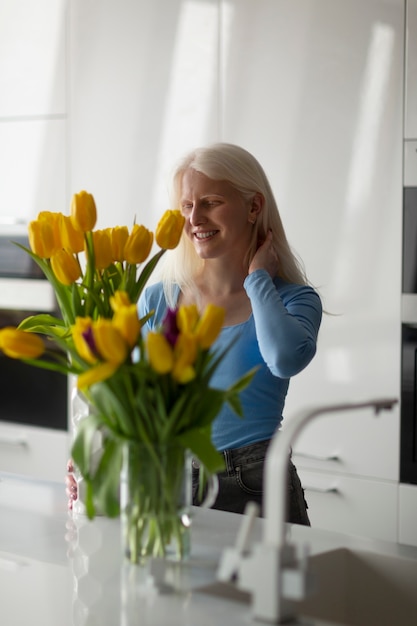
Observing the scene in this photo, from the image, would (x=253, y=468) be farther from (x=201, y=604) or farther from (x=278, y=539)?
(x=278, y=539)

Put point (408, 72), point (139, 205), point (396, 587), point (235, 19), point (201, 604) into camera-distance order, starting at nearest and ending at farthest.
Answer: point (201, 604) → point (396, 587) → point (408, 72) → point (235, 19) → point (139, 205)

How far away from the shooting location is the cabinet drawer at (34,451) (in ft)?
11.2

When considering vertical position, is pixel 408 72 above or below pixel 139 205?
above

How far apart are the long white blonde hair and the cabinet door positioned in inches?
26.7

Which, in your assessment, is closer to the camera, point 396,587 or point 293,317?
point 396,587

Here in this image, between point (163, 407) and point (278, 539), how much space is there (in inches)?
9.1

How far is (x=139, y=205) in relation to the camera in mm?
3201

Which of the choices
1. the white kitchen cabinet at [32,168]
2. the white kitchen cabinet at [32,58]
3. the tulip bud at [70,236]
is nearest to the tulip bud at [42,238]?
the tulip bud at [70,236]

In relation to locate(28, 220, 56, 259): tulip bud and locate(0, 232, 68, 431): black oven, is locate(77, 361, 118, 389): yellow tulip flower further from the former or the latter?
locate(0, 232, 68, 431): black oven

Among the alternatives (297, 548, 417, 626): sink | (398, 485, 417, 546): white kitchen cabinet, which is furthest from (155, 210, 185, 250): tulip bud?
(398, 485, 417, 546): white kitchen cabinet

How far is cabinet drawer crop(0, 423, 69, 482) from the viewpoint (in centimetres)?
340

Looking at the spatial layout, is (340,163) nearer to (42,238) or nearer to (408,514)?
(408,514)

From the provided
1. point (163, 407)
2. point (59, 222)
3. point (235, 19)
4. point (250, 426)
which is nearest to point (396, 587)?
point (163, 407)

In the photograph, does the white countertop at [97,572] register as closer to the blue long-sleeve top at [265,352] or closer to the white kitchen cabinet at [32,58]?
the blue long-sleeve top at [265,352]
